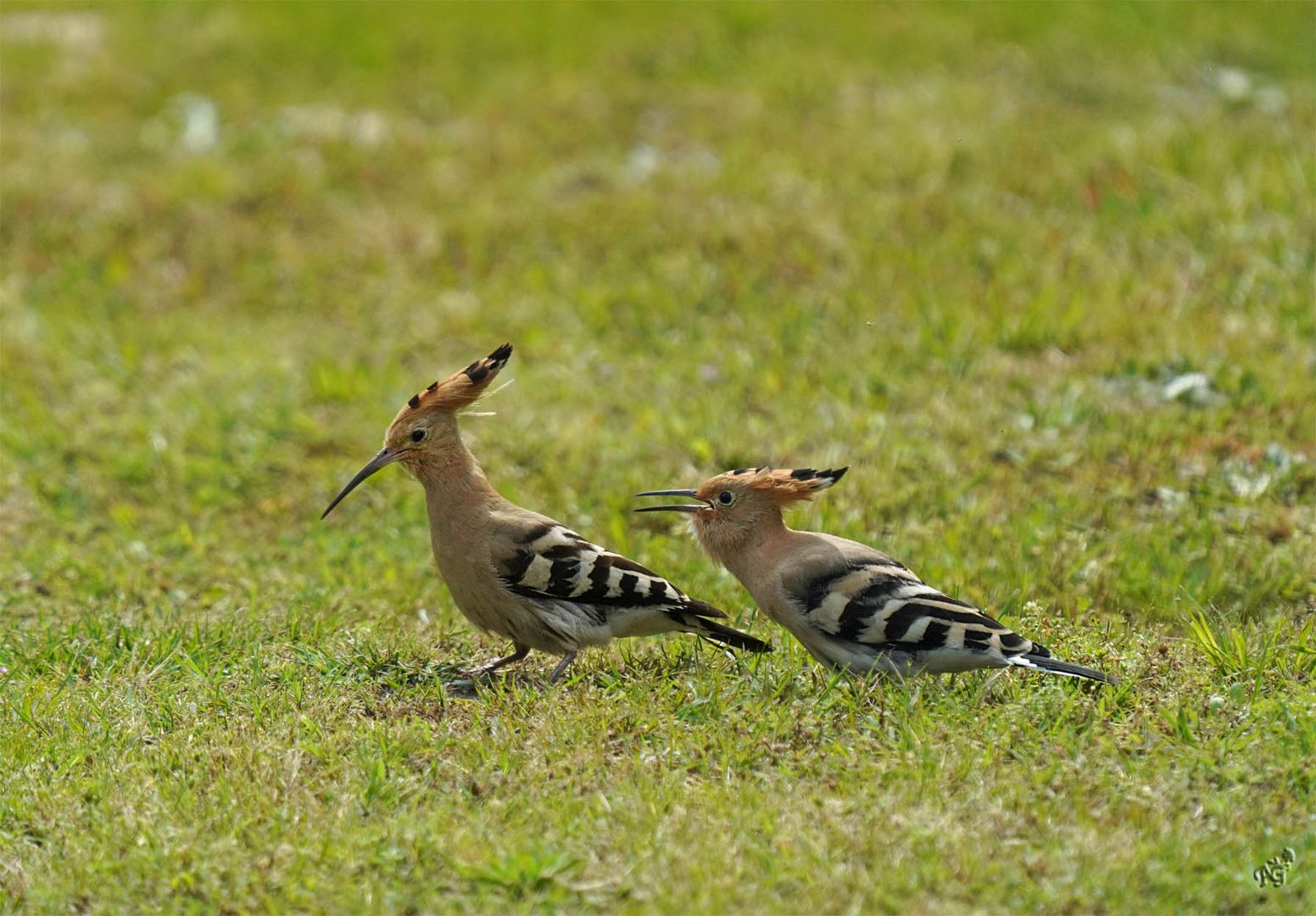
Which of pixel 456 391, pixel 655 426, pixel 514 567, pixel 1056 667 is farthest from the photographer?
pixel 655 426

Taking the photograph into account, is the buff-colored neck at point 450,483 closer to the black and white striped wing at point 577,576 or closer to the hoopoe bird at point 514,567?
the hoopoe bird at point 514,567

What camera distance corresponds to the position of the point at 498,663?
17.6ft

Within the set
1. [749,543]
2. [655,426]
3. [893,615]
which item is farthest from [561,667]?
[655,426]

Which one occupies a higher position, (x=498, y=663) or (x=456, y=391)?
(x=456, y=391)

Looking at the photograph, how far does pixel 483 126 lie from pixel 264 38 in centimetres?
231

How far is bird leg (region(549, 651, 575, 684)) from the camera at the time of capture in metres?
5.14

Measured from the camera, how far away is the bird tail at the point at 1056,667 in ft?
15.3

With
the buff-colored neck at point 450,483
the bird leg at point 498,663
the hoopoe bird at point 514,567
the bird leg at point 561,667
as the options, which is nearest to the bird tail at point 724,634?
the hoopoe bird at point 514,567

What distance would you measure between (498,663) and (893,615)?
→ 136 centimetres

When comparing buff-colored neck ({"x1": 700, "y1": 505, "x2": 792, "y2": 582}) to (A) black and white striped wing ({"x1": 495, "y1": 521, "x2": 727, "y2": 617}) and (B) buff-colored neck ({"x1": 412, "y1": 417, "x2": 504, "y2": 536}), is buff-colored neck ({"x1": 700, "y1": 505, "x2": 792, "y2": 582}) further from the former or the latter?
(B) buff-colored neck ({"x1": 412, "y1": 417, "x2": 504, "y2": 536})

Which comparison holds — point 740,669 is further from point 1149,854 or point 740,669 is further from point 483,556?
Result: point 1149,854

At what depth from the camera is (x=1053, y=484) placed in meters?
6.85

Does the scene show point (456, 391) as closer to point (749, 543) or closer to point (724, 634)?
point (749, 543)

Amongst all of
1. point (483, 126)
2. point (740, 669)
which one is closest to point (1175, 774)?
point (740, 669)
